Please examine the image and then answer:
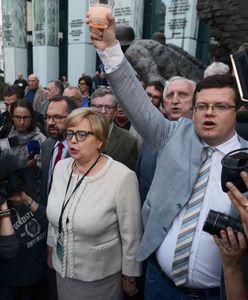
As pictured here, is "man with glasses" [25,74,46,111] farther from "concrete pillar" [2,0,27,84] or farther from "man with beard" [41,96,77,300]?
"concrete pillar" [2,0,27,84]

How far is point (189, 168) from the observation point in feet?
5.10

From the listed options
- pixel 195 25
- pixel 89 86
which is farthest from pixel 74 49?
pixel 89 86

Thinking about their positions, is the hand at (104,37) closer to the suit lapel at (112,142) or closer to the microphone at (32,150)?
the microphone at (32,150)

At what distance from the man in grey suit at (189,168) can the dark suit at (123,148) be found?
1072 millimetres

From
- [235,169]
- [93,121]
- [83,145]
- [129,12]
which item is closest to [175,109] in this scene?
[93,121]

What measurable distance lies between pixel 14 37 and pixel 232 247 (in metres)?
29.3

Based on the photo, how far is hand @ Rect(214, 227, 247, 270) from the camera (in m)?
1.19

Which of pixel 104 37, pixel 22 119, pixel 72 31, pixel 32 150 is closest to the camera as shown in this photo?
pixel 104 37

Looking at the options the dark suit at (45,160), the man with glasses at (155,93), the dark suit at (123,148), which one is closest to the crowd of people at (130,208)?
the dark suit at (45,160)

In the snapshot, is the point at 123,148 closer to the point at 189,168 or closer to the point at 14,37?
the point at 189,168

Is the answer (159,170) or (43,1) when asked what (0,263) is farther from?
(43,1)

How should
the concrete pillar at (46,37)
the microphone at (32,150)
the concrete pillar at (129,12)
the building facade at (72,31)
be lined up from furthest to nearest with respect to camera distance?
1. the concrete pillar at (46,37)
2. the concrete pillar at (129,12)
3. the building facade at (72,31)
4. the microphone at (32,150)

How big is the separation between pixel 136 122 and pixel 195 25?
17.6 metres

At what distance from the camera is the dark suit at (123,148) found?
2723 mm
